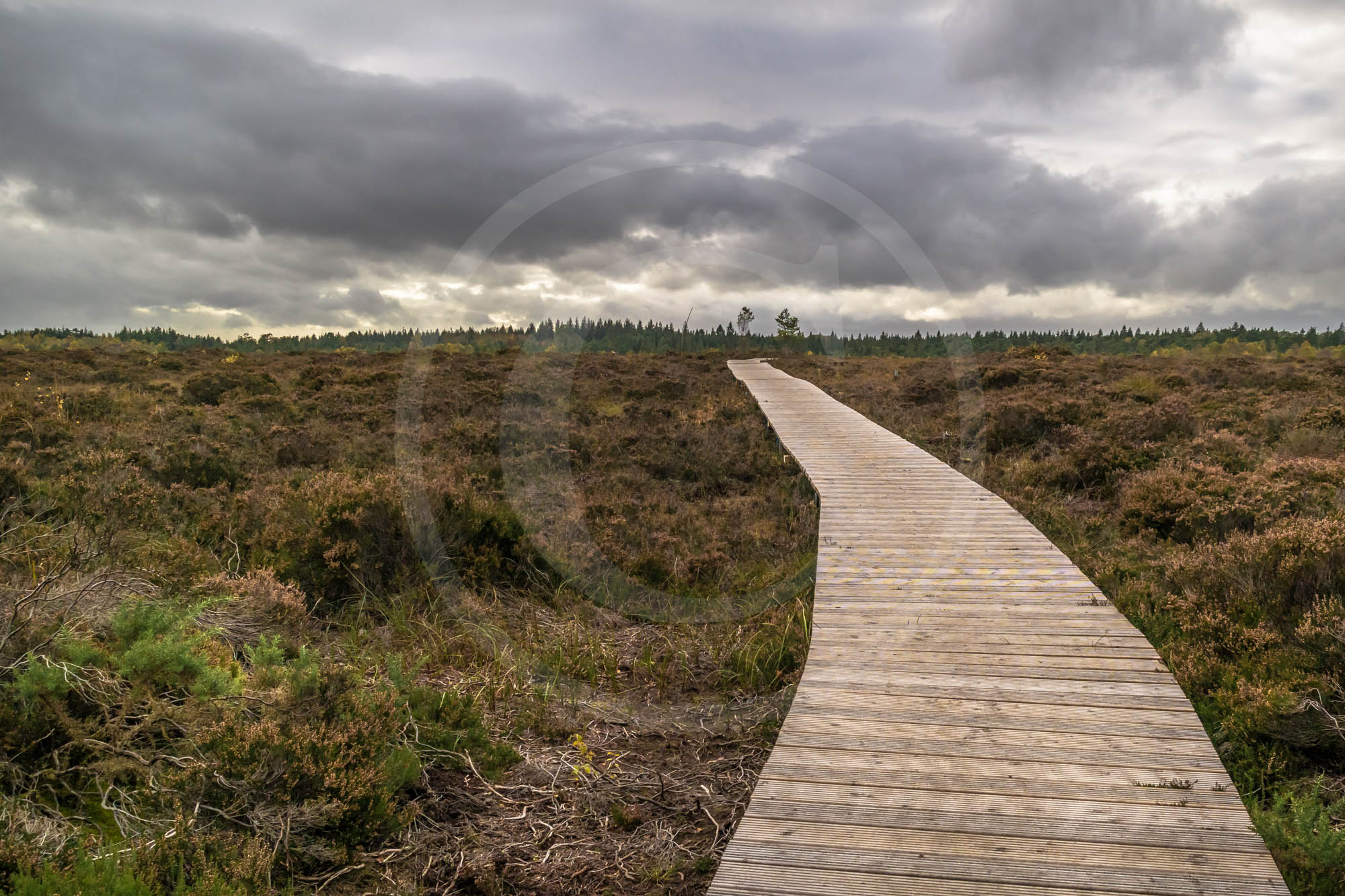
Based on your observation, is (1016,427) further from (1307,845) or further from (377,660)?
(377,660)

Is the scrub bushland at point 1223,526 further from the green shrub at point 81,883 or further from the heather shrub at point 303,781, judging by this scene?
the green shrub at point 81,883

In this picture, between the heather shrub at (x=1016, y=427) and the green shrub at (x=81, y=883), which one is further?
the heather shrub at (x=1016, y=427)

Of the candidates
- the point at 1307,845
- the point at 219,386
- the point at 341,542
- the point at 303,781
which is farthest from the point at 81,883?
the point at 219,386

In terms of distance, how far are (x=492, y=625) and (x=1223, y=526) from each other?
25.9 feet

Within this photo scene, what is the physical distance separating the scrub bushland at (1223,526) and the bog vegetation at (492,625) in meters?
0.03

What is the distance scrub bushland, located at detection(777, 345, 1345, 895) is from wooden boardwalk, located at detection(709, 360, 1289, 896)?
33 cm

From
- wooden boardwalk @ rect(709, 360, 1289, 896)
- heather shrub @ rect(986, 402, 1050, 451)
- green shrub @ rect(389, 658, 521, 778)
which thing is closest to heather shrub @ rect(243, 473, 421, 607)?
green shrub @ rect(389, 658, 521, 778)

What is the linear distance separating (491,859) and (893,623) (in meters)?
3.57

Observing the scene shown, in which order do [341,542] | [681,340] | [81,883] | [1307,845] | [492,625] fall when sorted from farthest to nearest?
[681,340] < [341,542] < [492,625] < [1307,845] < [81,883]

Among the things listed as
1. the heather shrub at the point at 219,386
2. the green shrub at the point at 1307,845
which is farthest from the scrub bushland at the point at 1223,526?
the heather shrub at the point at 219,386

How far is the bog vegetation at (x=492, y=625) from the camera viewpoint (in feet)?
10.9

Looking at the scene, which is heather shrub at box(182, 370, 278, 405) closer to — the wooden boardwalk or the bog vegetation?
the bog vegetation

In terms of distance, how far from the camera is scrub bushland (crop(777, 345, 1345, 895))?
13.6 feet

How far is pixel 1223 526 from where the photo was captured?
7902 mm
